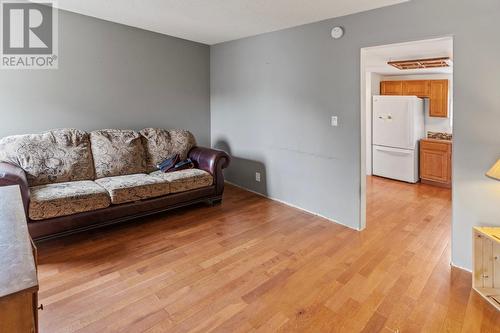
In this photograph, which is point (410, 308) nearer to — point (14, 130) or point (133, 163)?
point (133, 163)

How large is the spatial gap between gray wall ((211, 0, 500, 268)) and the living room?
16 mm

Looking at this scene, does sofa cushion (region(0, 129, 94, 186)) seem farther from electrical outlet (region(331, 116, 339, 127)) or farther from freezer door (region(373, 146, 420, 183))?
freezer door (region(373, 146, 420, 183))

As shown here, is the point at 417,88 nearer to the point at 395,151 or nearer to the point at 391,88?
the point at 391,88

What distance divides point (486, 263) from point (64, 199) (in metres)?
3.43

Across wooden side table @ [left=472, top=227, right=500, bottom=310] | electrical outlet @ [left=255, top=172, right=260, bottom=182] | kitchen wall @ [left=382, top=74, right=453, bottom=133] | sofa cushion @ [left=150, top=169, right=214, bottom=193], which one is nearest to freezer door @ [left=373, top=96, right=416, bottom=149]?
kitchen wall @ [left=382, top=74, right=453, bottom=133]

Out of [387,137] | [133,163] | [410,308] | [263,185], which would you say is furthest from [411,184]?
[133,163]

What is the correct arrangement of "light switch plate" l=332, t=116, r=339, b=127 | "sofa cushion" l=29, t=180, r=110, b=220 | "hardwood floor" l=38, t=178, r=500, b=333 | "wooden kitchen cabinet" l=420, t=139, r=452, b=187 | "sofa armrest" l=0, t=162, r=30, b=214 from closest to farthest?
"hardwood floor" l=38, t=178, r=500, b=333 → "sofa armrest" l=0, t=162, r=30, b=214 → "sofa cushion" l=29, t=180, r=110, b=220 → "light switch plate" l=332, t=116, r=339, b=127 → "wooden kitchen cabinet" l=420, t=139, r=452, b=187

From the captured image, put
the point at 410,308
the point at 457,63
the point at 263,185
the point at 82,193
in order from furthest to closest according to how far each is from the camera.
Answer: the point at 263,185
the point at 82,193
the point at 457,63
the point at 410,308

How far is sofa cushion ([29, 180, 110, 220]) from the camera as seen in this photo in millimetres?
2627

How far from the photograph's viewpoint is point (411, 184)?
5.16m

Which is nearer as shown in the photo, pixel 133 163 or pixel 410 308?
pixel 410 308

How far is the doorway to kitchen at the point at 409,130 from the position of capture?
4.44 m

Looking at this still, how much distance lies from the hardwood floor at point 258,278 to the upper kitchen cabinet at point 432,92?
2746mm

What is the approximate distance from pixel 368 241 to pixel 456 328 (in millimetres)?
1204
